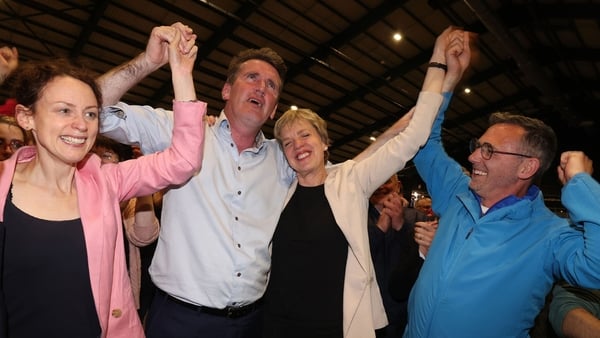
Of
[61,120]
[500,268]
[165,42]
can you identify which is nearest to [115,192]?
[61,120]

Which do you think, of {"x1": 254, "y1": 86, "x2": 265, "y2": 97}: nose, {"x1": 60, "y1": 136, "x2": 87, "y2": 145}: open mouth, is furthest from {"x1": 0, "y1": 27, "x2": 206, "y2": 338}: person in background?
{"x1": 254, "y1": 86, "x2": 265, "y2": 97}: nose

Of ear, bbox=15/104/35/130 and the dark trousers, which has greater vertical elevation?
ear, bbox=15/104/35/130

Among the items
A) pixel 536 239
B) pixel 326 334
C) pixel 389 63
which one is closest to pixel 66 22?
pixel 389 63

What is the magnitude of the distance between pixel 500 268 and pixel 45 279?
179 centimetres

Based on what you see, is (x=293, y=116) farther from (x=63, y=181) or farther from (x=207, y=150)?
(x=63, y=181)

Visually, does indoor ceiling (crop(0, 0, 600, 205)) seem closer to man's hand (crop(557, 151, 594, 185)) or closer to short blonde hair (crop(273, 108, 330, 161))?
short blonde hair (crop(273, 108, 330, 161))

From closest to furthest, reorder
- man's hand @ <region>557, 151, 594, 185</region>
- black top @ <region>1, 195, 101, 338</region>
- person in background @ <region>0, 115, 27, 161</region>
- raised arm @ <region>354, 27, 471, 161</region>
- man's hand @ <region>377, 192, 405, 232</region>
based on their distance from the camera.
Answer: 1. black top @ <region>1, 195, 101, 338</region>
2. man's hand @ <region>557, 151, 594, 185</region>
3. raised arm @ <region>354, 27, 471, 161</region>
4. man's hand @ <region>377, 192, 405, 232</region>
5. person in background @ <region>0, 115, 27, 161</region>

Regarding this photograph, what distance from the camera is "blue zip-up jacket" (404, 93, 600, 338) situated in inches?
58.8

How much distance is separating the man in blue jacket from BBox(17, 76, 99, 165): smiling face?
64.4 inches

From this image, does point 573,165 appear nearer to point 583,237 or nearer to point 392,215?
point 583,237

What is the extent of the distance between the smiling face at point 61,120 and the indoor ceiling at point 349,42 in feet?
21.5

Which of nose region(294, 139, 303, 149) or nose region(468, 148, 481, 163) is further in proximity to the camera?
nose region(294, 139, 303, 149)

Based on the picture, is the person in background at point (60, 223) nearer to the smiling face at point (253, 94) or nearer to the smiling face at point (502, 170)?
the smiling face at point (253, 94)

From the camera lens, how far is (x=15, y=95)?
4.12 feet
